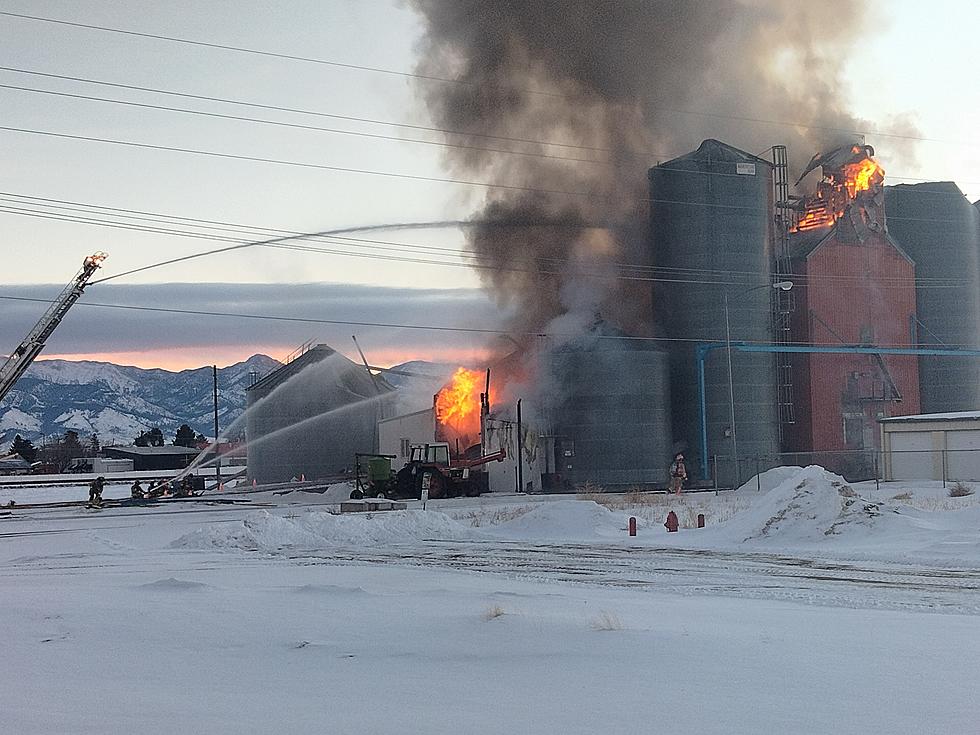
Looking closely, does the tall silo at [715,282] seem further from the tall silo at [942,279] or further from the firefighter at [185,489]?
the firefighter at [185,489]

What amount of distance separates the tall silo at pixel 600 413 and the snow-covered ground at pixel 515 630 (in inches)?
1051

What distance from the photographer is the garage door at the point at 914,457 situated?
4447 centimetres

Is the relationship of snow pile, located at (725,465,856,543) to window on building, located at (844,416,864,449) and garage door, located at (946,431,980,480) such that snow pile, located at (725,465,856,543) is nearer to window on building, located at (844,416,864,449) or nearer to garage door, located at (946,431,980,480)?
garage door, located at (946,431,980,480)

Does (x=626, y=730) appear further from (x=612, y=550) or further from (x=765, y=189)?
(x=765, y=189)

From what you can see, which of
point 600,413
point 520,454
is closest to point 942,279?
point 600,413

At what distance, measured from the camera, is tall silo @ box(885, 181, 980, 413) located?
196 ft

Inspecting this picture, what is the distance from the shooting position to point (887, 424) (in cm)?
4691

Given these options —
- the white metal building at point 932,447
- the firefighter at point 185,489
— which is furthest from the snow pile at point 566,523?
the firefighter at point 185,489

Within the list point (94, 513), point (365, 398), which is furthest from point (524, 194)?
point (94, 513)

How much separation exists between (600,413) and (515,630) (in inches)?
1599

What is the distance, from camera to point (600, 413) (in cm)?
5072

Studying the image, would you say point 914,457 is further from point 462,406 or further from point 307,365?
point 307,365

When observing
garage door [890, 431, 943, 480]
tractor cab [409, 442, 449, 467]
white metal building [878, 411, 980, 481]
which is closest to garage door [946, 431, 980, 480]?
white metal building [878, 411, 980, 481]

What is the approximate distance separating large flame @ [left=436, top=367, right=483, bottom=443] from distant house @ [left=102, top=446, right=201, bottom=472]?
8109 cm
